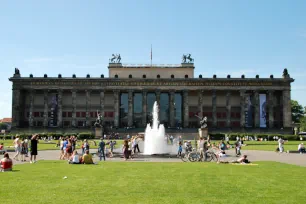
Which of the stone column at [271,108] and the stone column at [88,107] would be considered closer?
the stone column at [271,108]

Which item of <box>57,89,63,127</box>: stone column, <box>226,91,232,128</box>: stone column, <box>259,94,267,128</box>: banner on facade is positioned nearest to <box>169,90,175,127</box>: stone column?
<box>226,91,232,128</box>: stone column

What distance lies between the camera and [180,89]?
321 ft

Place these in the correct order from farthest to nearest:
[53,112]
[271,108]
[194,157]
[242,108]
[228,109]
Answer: [271,108]
[228,109]
[242,108]
[53,112]
[194,157]

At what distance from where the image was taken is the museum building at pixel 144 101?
320 ft

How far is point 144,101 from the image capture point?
323ft

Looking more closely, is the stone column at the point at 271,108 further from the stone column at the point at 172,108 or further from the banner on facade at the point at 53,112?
the banner on facade at the point at 53,112

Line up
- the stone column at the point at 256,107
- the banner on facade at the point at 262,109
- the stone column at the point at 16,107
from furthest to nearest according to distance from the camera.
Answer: the stone column at the point at 256,107 < the stone column at the point at 16,107 < the banner on facade at the point at 262,109

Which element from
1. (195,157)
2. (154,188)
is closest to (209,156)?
(195,157)

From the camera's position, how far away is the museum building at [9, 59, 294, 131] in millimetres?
97438

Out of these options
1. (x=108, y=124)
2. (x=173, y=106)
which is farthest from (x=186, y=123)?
(x=108, y=124)

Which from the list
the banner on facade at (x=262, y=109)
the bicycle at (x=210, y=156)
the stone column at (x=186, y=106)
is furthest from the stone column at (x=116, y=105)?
the bicycle at (x=210, y=156)

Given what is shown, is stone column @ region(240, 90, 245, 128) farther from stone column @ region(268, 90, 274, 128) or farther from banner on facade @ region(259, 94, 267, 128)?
stone column @ region(268, 90, 274, 128)

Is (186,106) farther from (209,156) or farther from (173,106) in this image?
(209,156)

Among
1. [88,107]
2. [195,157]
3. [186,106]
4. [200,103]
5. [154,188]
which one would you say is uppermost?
[200,103]
